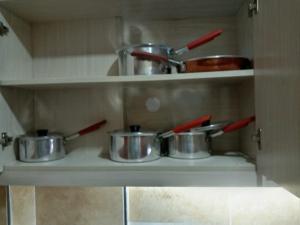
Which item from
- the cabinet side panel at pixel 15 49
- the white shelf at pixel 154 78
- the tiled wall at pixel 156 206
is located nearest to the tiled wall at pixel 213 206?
the tiled wall at pixel 156 206

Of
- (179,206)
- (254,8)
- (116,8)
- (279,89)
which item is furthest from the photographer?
(179,206)

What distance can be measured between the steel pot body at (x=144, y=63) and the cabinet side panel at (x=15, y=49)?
0.36 meters

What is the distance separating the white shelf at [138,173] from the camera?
77 centimetres

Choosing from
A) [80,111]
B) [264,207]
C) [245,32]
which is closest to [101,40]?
[80,111]

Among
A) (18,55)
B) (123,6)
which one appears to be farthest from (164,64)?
(18,55)

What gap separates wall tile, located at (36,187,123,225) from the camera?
1053 millimetres

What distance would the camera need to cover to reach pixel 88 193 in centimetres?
107

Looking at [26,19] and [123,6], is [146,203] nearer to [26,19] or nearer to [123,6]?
[123,6]

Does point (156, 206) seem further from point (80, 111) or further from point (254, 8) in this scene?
point (254, 8)

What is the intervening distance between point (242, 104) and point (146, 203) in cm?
48

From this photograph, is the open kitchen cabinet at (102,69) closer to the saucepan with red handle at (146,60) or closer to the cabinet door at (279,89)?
the saucepan with red handle at (146,60)

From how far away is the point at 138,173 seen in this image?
80 cm

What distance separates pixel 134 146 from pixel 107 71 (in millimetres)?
332

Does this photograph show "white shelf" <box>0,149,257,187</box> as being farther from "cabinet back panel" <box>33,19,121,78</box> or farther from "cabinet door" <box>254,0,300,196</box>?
"cabinet back panel" <box>33,19,121,78</box>
